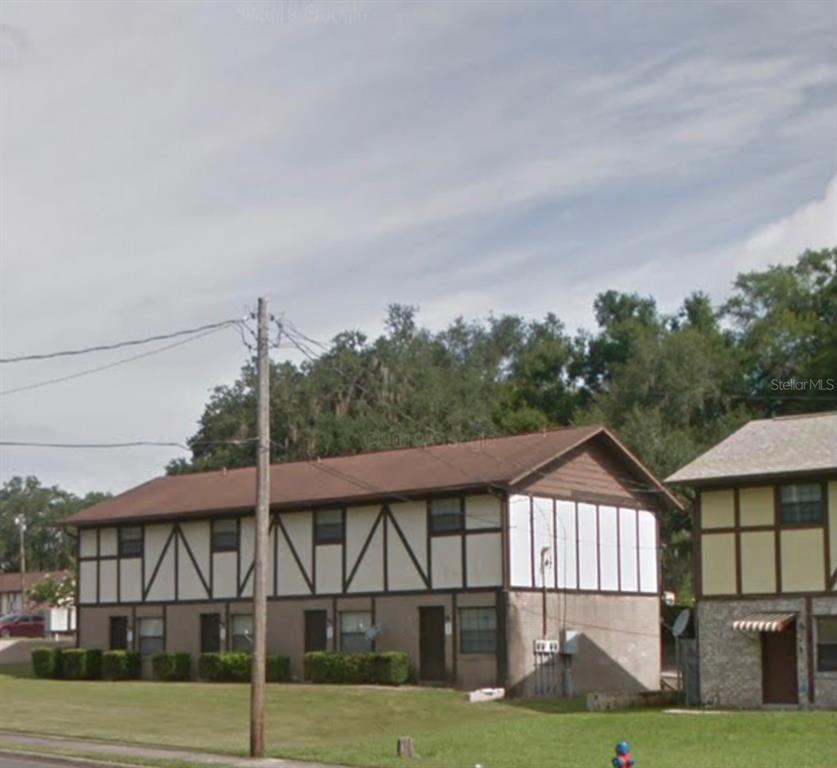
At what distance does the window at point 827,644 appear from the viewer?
120 feet

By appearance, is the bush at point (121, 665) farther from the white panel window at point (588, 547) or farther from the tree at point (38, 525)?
the tree at point (38, 525)

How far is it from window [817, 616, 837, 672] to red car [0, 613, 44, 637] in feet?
190

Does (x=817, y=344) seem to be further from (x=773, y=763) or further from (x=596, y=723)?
(x=773, y=763)

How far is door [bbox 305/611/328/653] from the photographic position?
162ft

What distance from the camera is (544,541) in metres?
46.7

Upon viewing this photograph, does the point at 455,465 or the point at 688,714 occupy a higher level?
the point at 455,465

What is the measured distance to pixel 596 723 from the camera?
3378 cm

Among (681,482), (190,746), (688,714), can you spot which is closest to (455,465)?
(681,482)

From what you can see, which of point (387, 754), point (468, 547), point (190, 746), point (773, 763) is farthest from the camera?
point (468, 547)

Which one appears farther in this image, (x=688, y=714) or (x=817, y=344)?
(x=817, y=344)

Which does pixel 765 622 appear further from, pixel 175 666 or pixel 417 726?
pixel 175 666

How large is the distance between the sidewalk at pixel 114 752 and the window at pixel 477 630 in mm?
14906

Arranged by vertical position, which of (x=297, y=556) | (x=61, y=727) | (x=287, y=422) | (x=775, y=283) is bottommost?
(x=61, y=727)

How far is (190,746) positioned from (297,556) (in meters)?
19.0
